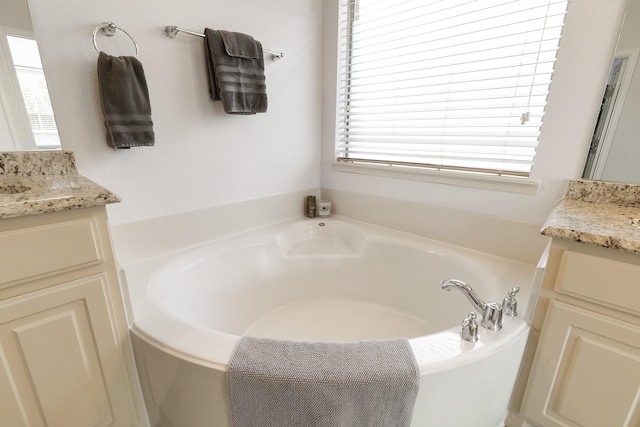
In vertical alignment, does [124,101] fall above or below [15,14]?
below

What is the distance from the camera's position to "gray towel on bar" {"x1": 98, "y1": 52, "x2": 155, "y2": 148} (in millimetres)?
1151

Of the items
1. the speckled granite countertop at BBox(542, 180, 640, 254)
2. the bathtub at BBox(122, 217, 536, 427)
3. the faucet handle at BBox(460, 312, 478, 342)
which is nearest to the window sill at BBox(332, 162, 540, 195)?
the speckled granite countertop at BBox(542, 180, 640, 254)

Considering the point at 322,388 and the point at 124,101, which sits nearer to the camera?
the point at 322,388

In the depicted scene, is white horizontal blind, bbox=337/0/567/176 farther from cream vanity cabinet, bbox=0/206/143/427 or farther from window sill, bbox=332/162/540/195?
cream vanity cabinet, bbox=0/206/143/427

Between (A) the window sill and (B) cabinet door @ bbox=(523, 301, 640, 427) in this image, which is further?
(A) the window sill

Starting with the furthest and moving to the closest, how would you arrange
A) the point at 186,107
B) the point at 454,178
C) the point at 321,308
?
the point at 321,308 → the point at 454,178 → the point at 186,107

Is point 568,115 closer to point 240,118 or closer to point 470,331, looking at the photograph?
point 470,331

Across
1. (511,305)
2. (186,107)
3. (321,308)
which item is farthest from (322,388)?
(186,107)

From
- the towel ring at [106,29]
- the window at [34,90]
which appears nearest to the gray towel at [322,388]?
the window at [34,90]

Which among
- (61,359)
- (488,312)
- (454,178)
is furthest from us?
(454,178)

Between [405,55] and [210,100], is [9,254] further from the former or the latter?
[405,55]

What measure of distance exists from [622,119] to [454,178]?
25.7 inches

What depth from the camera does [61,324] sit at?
0.86 meters

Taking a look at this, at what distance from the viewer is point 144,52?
1.28 meters
